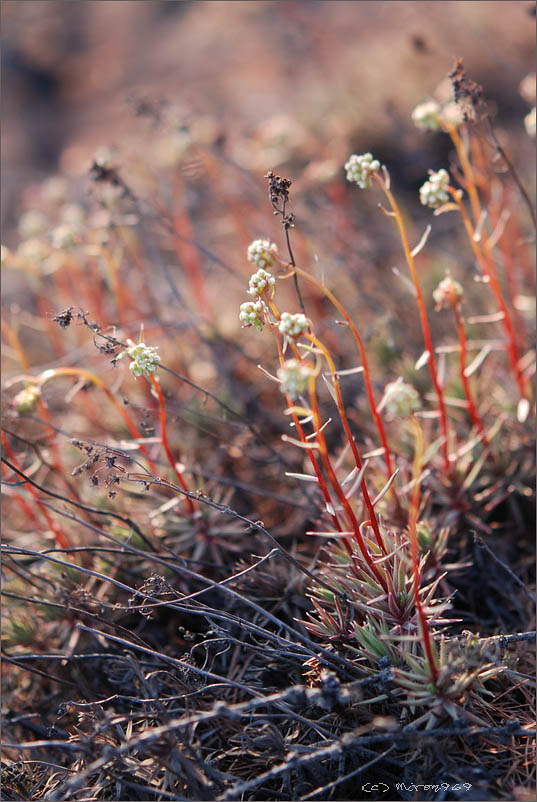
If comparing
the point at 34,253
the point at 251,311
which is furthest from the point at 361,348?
the point at 34,253

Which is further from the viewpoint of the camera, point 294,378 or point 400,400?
point 400,400

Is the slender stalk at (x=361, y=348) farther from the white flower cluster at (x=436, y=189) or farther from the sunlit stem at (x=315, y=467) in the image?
the white flower cluster at (x=436, y=189)

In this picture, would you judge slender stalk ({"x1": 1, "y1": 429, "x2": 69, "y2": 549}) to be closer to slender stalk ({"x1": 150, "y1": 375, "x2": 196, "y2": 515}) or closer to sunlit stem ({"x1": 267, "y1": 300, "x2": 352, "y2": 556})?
slender stalk ({"x1": 150, "y1": 375, "x2": 196, "y2": 515})

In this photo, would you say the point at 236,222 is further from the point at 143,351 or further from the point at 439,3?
the point at 439,3

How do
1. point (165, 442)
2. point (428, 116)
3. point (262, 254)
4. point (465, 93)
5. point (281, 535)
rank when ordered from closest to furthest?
point (262, 254) → point (465, 93) → point (165, 442) → point (428, 116) → point (281, 535)

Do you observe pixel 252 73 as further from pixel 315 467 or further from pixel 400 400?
pixel 400 400

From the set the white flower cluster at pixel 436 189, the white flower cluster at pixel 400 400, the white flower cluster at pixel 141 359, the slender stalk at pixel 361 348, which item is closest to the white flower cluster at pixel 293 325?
the slender stalk at pixel 361 348

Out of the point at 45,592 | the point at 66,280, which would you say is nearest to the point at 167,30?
the point at 66,280

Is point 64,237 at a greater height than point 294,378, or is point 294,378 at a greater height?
point 64,237

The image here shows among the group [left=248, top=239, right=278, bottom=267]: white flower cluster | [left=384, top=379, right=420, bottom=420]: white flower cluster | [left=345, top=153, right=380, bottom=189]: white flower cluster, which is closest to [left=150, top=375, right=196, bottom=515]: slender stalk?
[left=248, top=239, right=278, bottom=267]: white flower cluster
